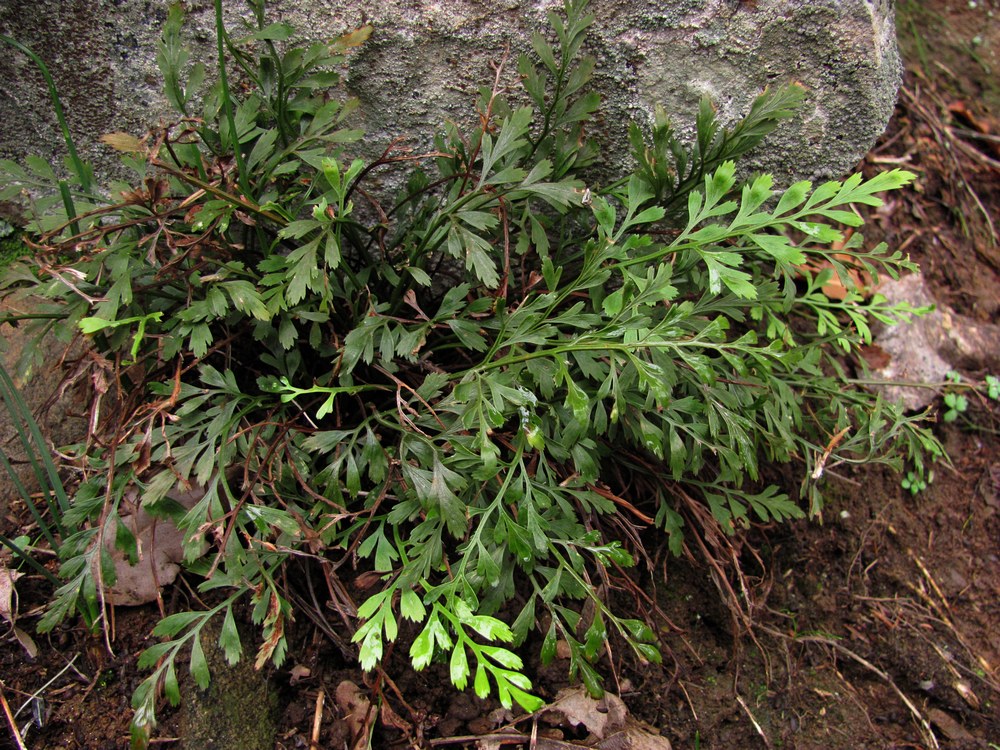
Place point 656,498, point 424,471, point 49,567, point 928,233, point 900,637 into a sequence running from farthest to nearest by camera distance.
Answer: point 928,233
point 900,637
point 656,498
point 49,567
point 424,471

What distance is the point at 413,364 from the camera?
2.09 m

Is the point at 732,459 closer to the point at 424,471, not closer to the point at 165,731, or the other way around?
the point at 424,471

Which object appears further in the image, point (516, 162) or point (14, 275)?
point (516, 162)

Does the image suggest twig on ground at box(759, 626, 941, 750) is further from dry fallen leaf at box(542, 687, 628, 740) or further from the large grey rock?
the large grey rock

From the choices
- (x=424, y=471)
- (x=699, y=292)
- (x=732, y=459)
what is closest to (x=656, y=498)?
(x=732, y=459)

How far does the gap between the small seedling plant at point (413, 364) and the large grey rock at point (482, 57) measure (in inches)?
3.9

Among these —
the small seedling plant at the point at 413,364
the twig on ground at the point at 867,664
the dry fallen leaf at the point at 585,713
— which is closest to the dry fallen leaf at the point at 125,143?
the small seedling plant at the point at 413,364

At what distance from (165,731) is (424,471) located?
2.82ft

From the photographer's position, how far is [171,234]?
1.86 metres

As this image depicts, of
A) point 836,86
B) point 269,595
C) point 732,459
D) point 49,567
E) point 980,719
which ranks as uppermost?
point 836,86

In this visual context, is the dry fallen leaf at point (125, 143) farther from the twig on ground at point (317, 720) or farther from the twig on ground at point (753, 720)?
the twig on ground at point (753, 720)

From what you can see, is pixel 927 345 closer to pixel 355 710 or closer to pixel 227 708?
pixel 355 710

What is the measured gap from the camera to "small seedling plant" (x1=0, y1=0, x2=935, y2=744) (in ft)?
5.61

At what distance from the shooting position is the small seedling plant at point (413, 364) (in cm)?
171
